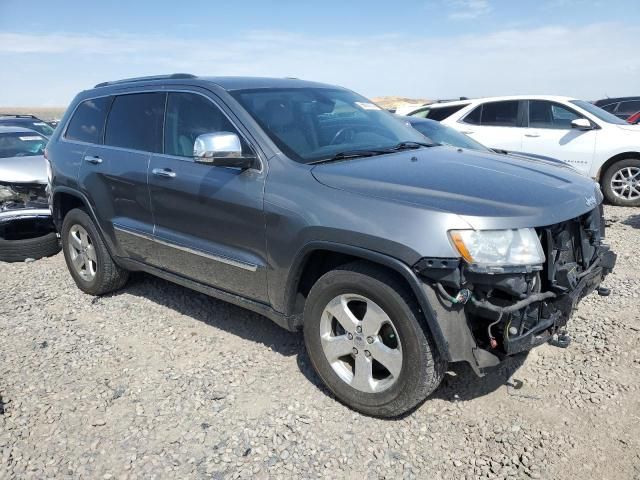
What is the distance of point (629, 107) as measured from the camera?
1529cm

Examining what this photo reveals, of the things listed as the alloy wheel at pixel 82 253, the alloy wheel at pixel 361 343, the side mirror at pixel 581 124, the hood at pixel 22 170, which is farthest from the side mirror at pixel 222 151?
the side mirror at pixel 581 124

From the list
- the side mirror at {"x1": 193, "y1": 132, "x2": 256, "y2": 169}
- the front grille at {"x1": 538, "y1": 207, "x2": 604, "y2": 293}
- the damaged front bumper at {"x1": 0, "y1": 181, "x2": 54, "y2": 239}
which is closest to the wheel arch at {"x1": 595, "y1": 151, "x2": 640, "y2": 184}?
the front grille at {"x1": 538, "y1": 207, "x2": 604, "y2": 293}

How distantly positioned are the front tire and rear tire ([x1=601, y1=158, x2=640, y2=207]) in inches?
279

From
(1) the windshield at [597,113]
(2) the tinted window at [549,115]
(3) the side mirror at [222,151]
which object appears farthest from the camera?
(2) the tinted window at [549,115]

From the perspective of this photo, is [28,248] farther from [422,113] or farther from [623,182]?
[623,182]

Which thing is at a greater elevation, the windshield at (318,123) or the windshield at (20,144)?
the windshield at (318,123)

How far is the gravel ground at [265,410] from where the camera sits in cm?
277

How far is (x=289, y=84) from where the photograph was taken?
4117 mm

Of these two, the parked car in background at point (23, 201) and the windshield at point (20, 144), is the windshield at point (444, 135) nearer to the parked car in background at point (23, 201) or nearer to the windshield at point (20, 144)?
the parked car in background at point (23, 201)

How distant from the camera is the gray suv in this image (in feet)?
8.68

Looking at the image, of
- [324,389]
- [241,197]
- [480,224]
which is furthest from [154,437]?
[480,224]

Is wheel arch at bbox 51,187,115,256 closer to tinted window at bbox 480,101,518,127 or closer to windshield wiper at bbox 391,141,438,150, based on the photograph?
windshield wiper at bbox 391,141,438,150

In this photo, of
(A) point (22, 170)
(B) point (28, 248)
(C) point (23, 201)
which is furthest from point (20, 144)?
(B) point (28, 248)

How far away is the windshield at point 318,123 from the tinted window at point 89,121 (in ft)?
5.53
